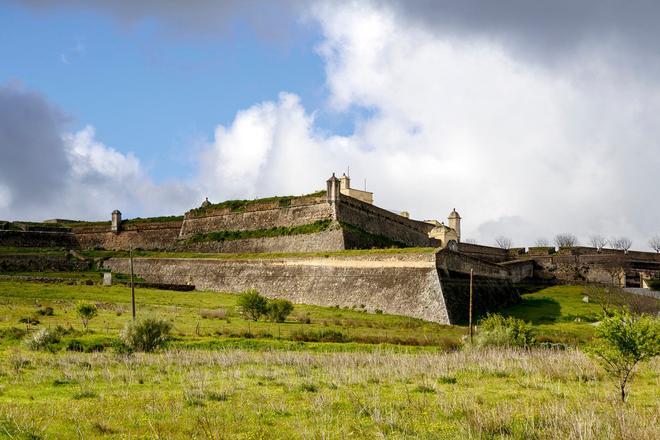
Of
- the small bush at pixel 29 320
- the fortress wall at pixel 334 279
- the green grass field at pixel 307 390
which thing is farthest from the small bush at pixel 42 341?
the fortress wall at pixel 334 279

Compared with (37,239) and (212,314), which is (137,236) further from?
(212,314)

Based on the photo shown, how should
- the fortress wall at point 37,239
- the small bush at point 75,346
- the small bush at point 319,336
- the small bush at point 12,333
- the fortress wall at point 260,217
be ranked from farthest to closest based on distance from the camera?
the fortress wall at point 37,239 → the fortress wall at point 260,217 → the small bush at point 319,336 → the small bush at point 12,333 → the small bush at point 75,346

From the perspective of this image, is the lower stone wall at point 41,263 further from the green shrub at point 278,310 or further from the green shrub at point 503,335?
the green shrub at point 503,335

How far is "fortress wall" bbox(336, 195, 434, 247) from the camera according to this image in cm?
5300

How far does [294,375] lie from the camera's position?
1742cm

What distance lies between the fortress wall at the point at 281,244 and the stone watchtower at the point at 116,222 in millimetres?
8106

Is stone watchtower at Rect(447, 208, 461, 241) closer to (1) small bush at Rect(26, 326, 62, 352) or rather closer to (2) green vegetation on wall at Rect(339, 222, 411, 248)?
(2) green vegetation on wall at Rect(339, 222, 411, 248)

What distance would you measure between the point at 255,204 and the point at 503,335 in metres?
37.1

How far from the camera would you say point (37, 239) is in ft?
210

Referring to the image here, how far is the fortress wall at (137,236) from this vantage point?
65062mm

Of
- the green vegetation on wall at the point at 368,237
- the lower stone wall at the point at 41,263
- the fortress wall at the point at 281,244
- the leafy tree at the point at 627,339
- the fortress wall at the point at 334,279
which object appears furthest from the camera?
the lower stone wall at the point at 41,263

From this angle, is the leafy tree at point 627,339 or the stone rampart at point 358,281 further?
the stone rampart at point 358,281

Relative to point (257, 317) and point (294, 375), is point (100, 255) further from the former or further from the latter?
point (294, 375)

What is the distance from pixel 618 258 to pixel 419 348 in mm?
46653
